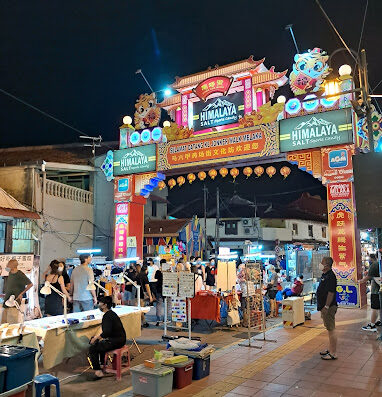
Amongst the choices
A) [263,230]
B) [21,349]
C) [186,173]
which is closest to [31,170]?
[186,173]

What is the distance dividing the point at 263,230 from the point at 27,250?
26.7 metres

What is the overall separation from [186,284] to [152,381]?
351 centimetres

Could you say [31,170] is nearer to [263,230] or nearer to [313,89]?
[313,89]

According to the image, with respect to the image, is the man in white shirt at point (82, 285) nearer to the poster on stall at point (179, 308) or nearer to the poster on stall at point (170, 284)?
the poster on stall at point (170, 284)

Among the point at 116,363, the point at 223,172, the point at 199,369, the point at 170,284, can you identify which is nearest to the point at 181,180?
the point at 223,172

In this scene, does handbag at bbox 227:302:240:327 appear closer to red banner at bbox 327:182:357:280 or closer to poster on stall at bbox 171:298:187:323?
poster on stall at bbox 171:298:187:323

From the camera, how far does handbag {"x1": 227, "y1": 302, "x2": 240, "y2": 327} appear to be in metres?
10.6

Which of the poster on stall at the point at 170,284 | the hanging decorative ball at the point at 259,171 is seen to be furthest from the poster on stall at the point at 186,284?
the hanging decorative ball at the point at 259,171

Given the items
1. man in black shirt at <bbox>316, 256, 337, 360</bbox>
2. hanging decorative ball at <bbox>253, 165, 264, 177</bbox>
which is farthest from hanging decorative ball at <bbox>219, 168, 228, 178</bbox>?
man in black shirt at <bbox>316, 256, 337, 360</bbox>

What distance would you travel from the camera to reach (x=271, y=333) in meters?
9.84

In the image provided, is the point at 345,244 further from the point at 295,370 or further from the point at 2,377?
the point at 2,377

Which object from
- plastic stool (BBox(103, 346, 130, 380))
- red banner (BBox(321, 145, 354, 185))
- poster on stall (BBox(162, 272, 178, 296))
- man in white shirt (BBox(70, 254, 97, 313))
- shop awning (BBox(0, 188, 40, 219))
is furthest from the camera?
→ red banner (BBox(321, 145, 354, 185))

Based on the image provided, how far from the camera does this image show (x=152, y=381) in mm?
5582

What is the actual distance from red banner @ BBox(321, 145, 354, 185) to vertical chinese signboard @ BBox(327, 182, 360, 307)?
9.1 inches
